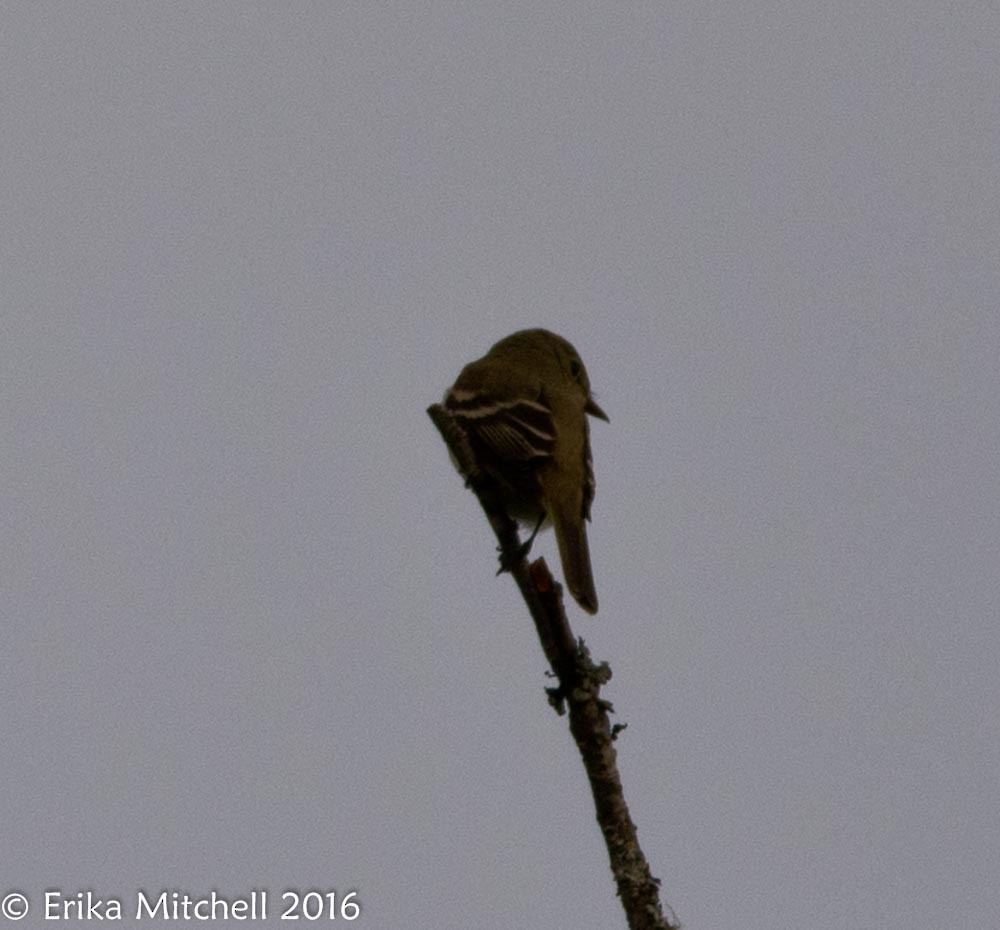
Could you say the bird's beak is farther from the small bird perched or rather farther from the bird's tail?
the bird's tail

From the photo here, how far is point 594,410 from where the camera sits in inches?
384

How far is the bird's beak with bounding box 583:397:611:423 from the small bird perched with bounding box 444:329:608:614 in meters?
0.57

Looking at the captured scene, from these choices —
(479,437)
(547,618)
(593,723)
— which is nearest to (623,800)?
(593,723)

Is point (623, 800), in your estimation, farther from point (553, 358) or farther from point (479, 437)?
point (553, 358)

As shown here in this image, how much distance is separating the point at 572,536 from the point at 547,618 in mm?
2553

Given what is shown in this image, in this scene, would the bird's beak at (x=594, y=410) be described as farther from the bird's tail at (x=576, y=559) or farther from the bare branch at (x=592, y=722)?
the bare branch at (x=592, y=722)

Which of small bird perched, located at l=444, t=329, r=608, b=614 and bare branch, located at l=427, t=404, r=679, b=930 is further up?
small bird perched, located at l=444, t=329, r=608, b=614

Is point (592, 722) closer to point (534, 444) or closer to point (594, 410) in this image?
point (534, 444)

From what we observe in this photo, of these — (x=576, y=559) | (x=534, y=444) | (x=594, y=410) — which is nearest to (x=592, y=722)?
(x=576, y=559)

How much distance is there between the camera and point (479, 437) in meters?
8.07

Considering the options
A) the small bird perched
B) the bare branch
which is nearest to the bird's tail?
the small bird perched

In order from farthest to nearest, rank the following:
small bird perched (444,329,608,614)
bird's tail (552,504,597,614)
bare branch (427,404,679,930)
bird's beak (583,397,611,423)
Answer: bird's beak (583,397,611,423) < small bird perched (444,329,608,614) < bird's tail (552,504,597,614) < bare branch (427,404,679,930)

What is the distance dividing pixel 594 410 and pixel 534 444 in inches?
75.0

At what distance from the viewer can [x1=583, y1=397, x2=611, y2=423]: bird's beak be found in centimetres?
973
